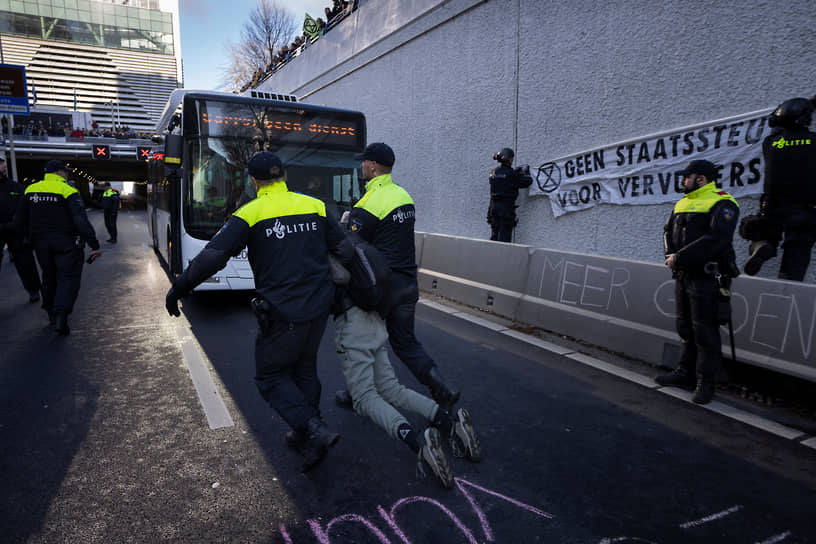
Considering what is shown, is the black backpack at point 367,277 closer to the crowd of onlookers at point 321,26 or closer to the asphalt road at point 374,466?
the asphalt road at point 374,466

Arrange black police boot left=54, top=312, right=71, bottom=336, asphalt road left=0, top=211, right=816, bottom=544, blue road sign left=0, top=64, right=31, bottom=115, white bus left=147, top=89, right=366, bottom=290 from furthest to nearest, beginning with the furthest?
blue road sign left=0, top=64, right=31, bottom=115
white bus left=147, top=89, right=366, bottom=290
black police boot left=54, top=312, right=71, bottom=336
asphalt road left=0, top=211, right=816, bottom=544

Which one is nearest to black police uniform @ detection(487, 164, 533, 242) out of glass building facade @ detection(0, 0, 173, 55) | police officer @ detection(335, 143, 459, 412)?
police officer @ detection(335, 143, 459, 412)

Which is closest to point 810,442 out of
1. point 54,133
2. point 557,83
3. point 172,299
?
point 172,299

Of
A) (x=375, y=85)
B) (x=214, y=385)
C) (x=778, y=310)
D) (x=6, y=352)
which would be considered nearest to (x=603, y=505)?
(x=778, y=310)

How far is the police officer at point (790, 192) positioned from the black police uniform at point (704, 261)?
1.08 meters

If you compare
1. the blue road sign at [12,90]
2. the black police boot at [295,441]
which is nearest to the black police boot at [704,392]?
the black police boot at [295,441]

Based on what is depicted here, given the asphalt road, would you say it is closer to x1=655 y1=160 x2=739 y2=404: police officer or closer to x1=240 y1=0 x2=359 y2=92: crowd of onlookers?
x1=655 y1=160 x2=739 y2=404: police officer

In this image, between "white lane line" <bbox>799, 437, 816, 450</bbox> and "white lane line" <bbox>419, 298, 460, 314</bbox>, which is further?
"white lane line" <bbox>419, 298, 460, 314</bbox>

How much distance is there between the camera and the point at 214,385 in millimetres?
4414

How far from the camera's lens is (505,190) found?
9.23 meters

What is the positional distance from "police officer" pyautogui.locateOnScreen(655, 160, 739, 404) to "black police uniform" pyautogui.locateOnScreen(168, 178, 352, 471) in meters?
2.90

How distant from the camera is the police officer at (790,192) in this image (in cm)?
468

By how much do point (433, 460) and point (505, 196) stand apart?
7109 millimetres

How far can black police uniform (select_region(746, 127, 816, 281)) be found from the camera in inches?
184
